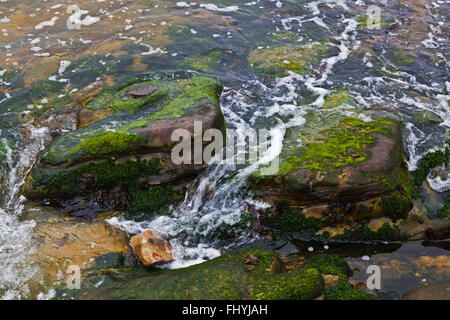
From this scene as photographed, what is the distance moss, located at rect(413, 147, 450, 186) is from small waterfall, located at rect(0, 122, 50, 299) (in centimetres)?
643

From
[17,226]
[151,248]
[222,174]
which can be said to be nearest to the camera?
[151,248]

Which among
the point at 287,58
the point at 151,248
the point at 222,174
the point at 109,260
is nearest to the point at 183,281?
the point at 151,248

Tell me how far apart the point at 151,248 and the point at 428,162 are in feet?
17.2

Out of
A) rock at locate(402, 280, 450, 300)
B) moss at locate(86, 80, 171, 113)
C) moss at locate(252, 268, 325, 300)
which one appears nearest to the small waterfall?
moss at locate(86, 80, 171, 113)

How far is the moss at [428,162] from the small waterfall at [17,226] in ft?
21.1

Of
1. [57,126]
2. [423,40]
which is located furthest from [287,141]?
[423,40]

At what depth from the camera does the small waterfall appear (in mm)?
5332

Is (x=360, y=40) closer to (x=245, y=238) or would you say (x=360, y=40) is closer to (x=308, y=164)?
(x=308, y=164)

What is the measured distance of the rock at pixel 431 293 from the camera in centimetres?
484

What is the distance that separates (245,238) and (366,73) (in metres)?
6.00

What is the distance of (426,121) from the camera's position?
327 inches

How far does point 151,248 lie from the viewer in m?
5.75

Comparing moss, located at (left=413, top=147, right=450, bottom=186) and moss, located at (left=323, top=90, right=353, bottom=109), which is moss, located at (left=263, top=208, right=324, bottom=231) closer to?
moss, located at (left=413, top=147, right=450, bottom=186)

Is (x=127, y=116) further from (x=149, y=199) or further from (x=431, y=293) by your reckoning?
(x=431, y=293)
